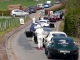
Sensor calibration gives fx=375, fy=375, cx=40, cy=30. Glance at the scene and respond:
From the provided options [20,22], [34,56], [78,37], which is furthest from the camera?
[20,22]

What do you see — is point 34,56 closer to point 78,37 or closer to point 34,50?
point 34,50

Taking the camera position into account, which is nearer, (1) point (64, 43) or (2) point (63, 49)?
(2) point (63, 49)

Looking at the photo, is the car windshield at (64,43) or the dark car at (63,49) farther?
the car windshield at (64,43)

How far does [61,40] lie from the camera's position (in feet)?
74.5

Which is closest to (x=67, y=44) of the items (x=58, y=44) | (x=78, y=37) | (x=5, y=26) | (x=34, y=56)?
(x=58, y=44)

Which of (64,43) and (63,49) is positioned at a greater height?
(64,43)

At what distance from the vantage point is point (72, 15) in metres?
40.7

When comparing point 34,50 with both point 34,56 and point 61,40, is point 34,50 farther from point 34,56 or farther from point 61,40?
point 61,40

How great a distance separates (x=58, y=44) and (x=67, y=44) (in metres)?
0.53

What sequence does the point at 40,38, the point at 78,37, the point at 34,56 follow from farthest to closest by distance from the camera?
1. the point at 78,37
2. the point at 40,38
3. the point at 34,56

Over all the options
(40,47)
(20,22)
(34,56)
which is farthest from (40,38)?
(20,22)

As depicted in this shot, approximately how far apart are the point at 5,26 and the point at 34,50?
67.8ft

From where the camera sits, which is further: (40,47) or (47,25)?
(47,25)

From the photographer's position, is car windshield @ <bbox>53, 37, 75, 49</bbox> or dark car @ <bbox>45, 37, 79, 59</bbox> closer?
dark car @ <bbox>45, 37, 79, 59</bbox>
